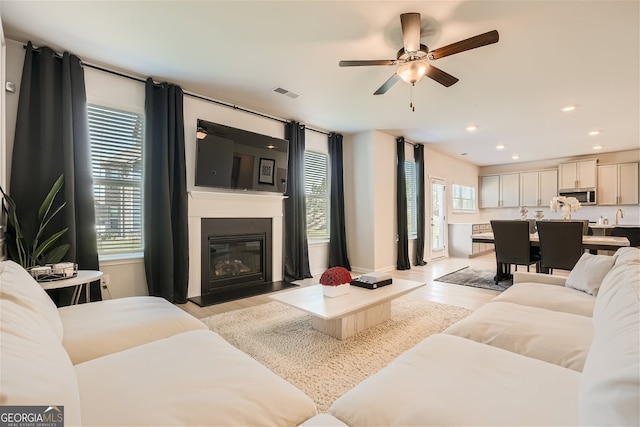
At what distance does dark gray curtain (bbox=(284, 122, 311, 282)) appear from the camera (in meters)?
4.74

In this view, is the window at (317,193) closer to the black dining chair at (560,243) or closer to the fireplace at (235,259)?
the fireplace at (235,259)

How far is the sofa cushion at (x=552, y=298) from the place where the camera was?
6.23 ft

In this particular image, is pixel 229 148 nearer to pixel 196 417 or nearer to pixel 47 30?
pixel 47 30

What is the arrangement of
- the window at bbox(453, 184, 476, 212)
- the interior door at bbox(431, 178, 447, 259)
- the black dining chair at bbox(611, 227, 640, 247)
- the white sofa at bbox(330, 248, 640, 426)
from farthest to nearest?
the window at bbox(453, 184, 476, 212) < the interior door at bbox(431, 178, 447, 259) < the black dining chair at bbox(611, 227, 640, 247) < the white sofa at bbox(330, 248, 640, 426)

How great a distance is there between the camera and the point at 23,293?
1223mm

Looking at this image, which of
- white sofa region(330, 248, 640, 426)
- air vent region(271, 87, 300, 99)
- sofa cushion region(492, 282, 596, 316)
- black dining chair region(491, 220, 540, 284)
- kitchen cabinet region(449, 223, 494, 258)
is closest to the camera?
white sofa region(330, 248, 640, 426)

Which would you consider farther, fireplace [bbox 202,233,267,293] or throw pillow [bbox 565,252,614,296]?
fireplace [bbox 202,233,267,293]

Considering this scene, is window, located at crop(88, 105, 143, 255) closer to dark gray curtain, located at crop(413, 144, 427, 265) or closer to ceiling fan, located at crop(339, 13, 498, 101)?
ceiling fan, located at crop(339, 13, 498, 101)

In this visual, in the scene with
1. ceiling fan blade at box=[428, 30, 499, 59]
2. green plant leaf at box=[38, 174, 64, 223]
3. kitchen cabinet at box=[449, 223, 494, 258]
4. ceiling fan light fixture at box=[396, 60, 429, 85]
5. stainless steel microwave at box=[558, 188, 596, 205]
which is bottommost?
kitchen cabinet at box=[449, 223, 494, 258]

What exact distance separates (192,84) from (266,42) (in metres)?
1.36

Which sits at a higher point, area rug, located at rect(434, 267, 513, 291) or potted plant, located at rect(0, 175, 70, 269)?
potted plant, located at rect(0, 175, 70, 269)

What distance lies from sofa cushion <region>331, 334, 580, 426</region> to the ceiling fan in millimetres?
2081

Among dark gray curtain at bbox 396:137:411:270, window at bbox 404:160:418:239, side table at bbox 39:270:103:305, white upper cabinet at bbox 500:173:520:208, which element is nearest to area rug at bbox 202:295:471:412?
side table at bbox 39:270:103:305

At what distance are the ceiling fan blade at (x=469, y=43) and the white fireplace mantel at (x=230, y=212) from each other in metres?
2.93
